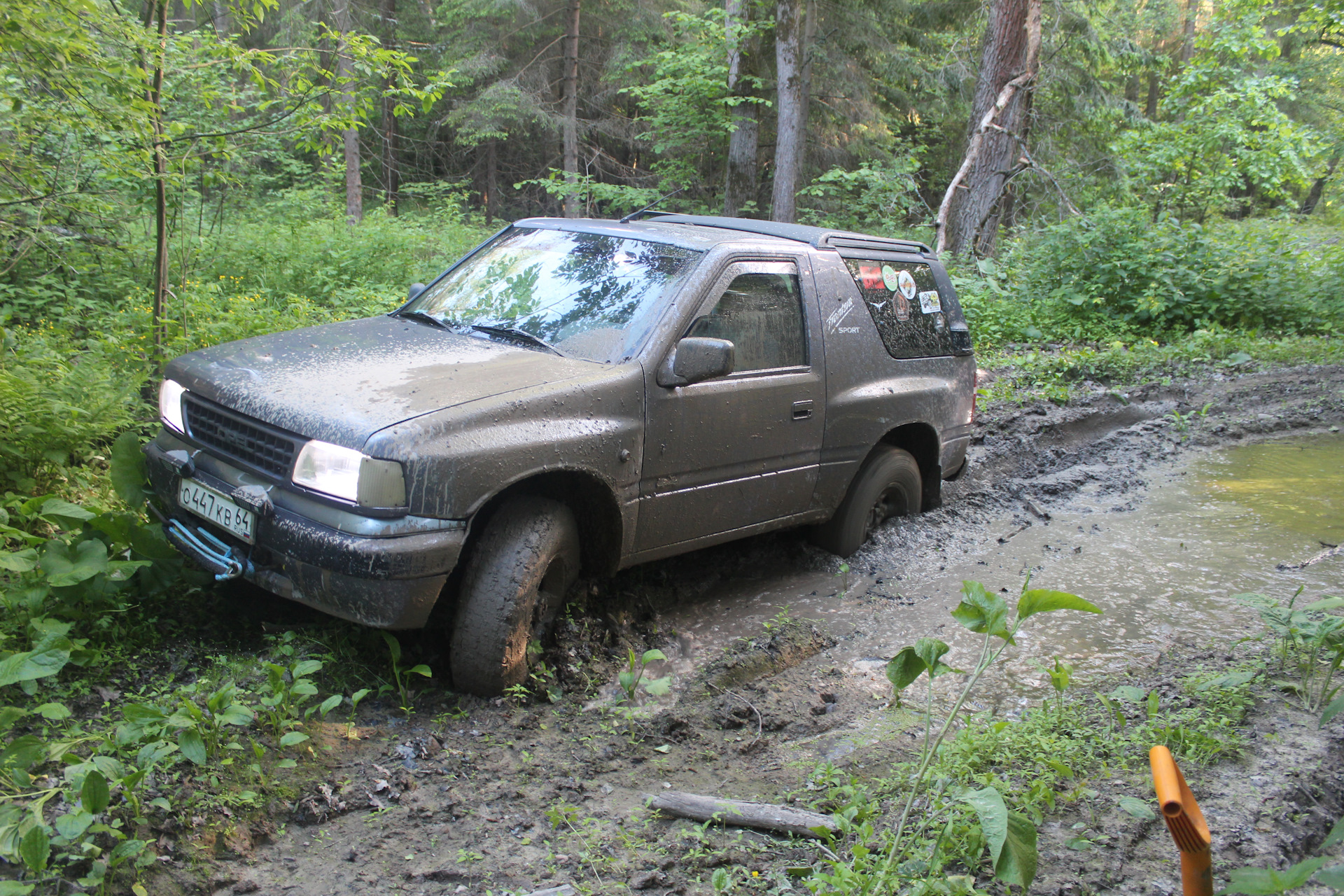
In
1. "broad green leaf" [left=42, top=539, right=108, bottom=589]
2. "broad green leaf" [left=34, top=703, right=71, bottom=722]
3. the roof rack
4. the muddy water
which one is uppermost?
the roof rack

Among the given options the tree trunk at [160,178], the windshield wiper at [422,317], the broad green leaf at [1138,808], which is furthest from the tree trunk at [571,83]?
the broad green leaf at [1138,808]

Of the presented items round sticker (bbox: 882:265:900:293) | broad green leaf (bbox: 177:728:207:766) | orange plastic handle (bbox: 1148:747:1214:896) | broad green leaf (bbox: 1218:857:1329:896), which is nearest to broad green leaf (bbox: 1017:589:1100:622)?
broad green leaf (bbox: 1218:857:1329:896)

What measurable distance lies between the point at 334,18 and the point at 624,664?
19142 mm

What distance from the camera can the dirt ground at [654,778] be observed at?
98.0 inches

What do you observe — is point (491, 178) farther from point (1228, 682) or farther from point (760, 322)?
point (1228, 682)

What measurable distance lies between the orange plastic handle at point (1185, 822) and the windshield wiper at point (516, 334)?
2924mm

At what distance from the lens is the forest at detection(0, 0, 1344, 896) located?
273cm

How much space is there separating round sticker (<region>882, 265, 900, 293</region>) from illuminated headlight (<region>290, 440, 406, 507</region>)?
3193mm

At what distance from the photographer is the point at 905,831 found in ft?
8.61

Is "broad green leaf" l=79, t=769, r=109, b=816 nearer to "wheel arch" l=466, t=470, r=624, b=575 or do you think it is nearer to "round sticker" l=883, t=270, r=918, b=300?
"wheel arch" l=466, t=470, r=624, b=575

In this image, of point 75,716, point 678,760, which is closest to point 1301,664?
point 678,760

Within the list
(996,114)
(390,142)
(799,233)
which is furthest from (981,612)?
(390,142)

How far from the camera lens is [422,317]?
14.1ft

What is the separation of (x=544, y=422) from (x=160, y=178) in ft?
11.8
